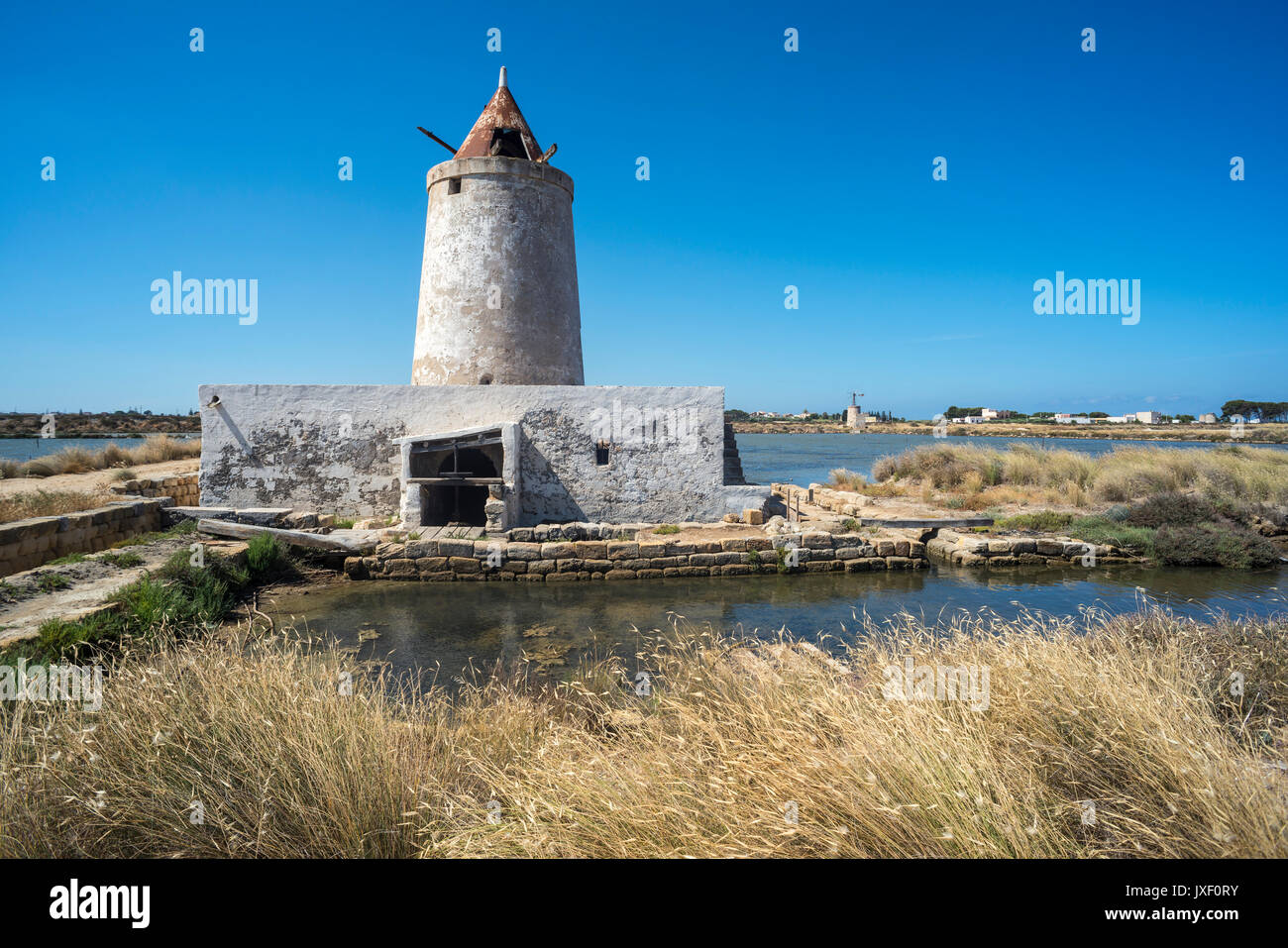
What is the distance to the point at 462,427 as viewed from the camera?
1275 centimetres

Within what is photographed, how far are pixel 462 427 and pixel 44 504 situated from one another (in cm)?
677

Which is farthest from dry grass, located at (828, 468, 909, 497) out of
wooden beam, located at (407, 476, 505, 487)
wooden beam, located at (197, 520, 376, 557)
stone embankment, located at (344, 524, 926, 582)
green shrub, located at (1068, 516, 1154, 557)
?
wooden beam, located at (197, 520, 376, 557)

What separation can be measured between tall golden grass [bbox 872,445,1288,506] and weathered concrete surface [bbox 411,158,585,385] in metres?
13.3

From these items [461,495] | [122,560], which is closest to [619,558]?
[461,495]

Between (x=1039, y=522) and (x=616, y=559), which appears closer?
(x=616, y=559)

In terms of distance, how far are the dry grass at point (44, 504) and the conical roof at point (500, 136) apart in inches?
379

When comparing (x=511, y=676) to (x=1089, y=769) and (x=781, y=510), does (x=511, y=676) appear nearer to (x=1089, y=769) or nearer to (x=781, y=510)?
(x=1089, y=769)

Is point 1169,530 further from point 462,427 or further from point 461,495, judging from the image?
point 461,495

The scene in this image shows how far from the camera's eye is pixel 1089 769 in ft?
9.04

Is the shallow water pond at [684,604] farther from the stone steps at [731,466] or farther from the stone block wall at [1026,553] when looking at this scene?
the stone steps at [731,466]
